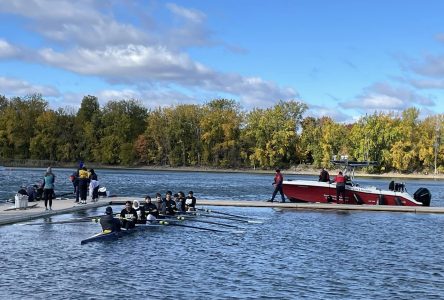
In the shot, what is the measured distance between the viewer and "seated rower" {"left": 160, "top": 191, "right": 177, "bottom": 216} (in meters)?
30.4

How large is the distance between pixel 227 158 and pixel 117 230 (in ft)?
357

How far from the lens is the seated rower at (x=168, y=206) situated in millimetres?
30427

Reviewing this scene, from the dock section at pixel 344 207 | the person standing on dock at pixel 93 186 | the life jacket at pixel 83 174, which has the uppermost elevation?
the life jacket at pixel 83 174

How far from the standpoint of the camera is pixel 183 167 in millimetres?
134625

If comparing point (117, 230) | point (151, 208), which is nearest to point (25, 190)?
point (151, 208)

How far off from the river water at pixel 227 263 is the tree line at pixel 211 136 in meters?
94.6

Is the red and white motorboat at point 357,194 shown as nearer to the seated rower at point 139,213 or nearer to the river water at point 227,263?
the river water at point 227,263

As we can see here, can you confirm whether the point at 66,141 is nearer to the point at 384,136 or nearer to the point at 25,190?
the point at 384,136

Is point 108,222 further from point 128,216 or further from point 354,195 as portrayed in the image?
point 354,195

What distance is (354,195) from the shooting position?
39.6 meters

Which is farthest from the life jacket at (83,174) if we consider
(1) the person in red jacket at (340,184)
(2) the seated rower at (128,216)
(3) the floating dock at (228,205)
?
Result: (1) the person in red jacket at (340,184)

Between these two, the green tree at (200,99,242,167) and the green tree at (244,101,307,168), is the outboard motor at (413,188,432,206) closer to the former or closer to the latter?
the green tree at (244,101,307,168)

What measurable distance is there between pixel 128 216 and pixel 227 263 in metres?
7.45

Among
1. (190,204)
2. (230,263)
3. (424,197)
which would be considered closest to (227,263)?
(230,263)
